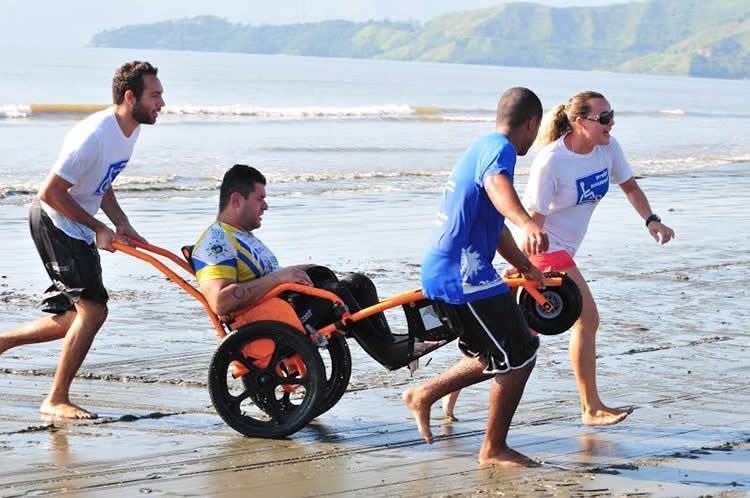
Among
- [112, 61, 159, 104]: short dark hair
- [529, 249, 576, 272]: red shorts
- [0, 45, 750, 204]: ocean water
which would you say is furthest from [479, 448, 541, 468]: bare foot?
[0, 45, 750, 204]: ocean water

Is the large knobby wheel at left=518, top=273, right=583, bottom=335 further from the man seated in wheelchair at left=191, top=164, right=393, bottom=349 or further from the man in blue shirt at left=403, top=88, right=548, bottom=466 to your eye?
the man seated in wheelchair at left=191, top=164, right=393, bottom=349

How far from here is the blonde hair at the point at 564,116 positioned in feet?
21.5

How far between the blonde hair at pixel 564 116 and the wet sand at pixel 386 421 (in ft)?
4.48

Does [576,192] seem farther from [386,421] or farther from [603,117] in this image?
[386,421]

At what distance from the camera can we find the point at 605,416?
21.2 ft

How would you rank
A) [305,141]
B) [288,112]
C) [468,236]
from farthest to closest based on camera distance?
[288,112] → [305,141] → [468,236]

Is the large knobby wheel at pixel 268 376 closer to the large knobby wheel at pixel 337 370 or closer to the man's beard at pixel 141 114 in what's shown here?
the large knobby wheel at pixel 337 370

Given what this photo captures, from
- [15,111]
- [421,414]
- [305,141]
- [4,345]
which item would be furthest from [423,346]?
[15,111]

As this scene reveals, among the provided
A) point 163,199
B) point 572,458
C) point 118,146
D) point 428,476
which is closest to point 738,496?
point 572,458

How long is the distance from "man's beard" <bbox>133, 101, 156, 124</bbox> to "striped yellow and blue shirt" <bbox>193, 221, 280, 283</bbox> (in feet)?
2.25

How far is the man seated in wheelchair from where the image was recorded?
20.1 ft

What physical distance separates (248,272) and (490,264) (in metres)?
1.28

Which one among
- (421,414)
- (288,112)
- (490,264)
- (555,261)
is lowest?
(288,112)

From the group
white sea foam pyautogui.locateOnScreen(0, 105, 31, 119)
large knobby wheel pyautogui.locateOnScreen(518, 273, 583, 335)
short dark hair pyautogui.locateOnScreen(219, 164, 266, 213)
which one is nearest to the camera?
large knobby wheel pyautogui.locateOnScreen(518, 273, 583, 335)
